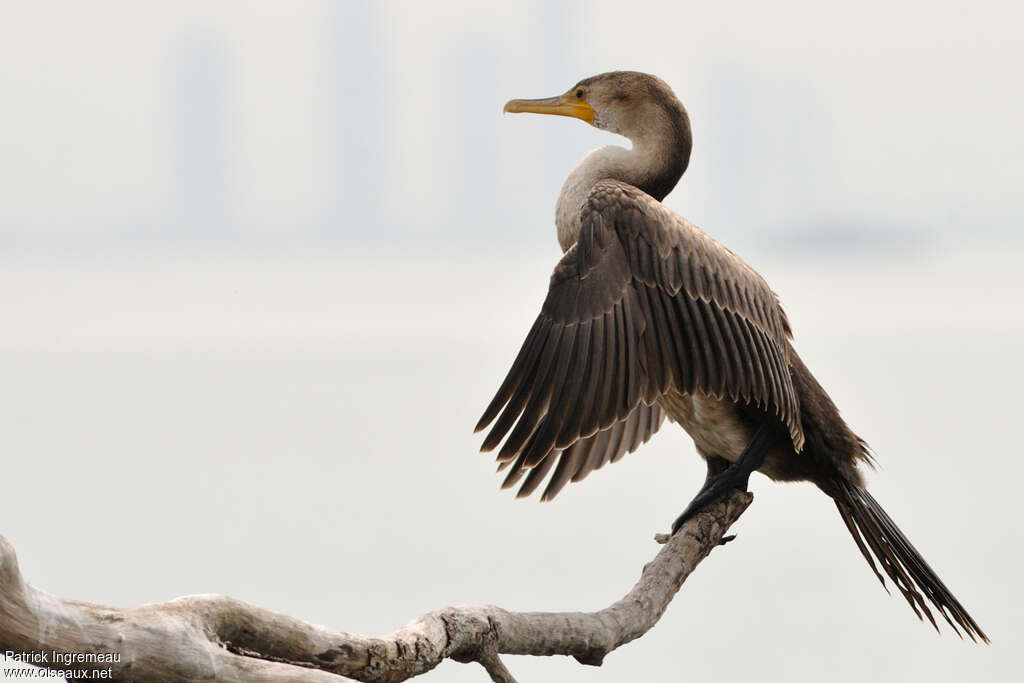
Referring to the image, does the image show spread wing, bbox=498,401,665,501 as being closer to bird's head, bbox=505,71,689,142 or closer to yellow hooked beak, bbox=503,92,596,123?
bird's head, bbox=505,71,689,142

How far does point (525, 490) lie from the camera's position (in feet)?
12.6

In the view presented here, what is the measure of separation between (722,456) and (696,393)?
0.41 metres

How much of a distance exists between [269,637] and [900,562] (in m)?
2.16

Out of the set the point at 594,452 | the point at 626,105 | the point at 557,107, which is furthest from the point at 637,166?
the point at 594,452

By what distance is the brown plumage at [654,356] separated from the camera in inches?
135

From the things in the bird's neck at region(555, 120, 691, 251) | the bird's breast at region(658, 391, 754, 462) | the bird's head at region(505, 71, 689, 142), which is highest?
the bird's head at region(505, 71, 689, 142)

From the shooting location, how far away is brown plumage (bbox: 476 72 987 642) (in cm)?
342

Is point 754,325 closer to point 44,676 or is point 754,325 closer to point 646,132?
point 646,132

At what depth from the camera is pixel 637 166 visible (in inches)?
163

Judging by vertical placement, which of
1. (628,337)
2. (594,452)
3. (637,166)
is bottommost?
(594,452)

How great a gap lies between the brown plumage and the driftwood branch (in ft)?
1.57

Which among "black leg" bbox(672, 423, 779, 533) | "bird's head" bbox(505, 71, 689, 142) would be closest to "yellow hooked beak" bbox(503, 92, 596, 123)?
"bird's head" bbox(505, 71, 689, 142)

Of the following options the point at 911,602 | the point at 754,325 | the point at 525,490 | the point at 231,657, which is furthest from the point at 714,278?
the point at 231,657

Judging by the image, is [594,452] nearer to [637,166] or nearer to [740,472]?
[740,472]
